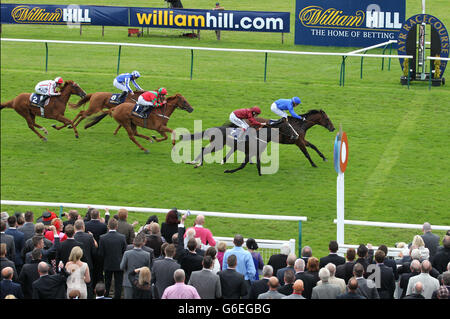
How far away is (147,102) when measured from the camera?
53.3 ft

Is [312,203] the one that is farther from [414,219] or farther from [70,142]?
[70,142]

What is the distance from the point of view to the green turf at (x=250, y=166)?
14.2 metres

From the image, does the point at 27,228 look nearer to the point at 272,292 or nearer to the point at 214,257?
the point at 214,257

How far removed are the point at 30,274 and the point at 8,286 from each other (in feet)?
1.76

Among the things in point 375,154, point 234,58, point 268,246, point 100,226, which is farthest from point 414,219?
point 234,58

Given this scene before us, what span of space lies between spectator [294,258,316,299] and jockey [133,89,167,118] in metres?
8.60

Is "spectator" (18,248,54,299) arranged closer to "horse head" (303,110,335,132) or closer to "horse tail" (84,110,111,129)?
"horse head" (303,110,335,132)

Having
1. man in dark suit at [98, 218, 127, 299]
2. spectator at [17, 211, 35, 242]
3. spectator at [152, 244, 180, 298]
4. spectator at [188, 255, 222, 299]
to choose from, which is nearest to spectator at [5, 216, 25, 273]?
spectator at [17, 211, 35, 242]

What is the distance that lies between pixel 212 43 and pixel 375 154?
36.6ft

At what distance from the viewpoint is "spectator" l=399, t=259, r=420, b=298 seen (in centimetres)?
839

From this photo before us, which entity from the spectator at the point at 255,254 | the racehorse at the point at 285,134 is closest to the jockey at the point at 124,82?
the racehorse at the point at 285,134

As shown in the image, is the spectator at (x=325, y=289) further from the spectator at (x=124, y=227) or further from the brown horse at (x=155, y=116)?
the brown horse at (x=155, y=116)

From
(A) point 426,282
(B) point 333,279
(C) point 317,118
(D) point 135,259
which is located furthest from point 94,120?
(A) point 426,282

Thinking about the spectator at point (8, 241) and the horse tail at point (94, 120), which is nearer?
the spectator at point (8, 241)
